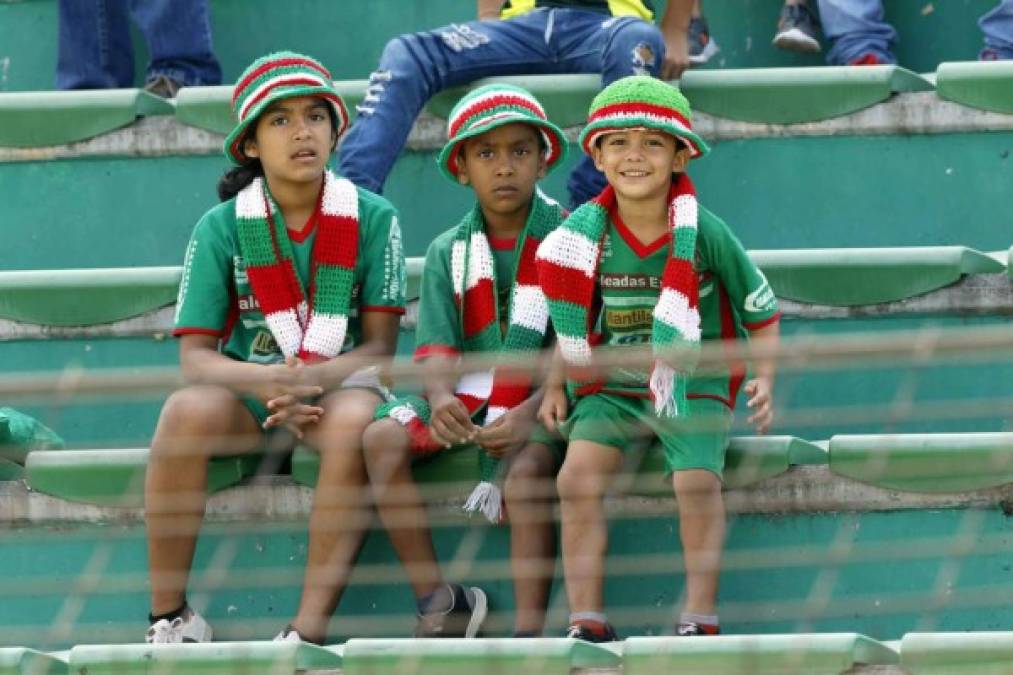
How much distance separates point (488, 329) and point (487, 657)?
86cm

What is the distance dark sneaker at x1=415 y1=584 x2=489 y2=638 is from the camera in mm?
4113

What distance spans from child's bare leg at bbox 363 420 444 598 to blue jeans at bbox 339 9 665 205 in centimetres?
89

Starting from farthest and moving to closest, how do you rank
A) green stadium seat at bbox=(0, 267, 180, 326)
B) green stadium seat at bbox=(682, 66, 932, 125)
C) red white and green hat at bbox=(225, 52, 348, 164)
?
green stadium seat at bbox=(682, 66, 932, 125), green stadium seat at bbox=(0, 267, 180, 326), red white and green hat at bbox=(225, 52, 348, 164)

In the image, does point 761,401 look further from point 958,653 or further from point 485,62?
point 485,62

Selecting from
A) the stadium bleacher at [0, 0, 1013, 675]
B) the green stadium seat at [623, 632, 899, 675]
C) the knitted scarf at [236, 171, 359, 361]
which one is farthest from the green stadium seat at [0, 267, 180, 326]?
the green stadium seat at [623, 632, 899, 675]

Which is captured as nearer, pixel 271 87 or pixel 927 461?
pixel 927 461

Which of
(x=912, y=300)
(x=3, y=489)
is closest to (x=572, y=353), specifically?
(x=912, y=300)

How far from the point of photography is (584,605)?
397 centimetres

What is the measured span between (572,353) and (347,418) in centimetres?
40

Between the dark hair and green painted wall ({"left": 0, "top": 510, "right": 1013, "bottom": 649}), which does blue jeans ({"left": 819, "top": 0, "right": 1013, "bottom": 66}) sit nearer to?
the dark hair

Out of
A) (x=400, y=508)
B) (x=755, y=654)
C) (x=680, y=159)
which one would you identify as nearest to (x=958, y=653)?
(x=755, y=654)

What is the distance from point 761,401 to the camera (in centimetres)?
402

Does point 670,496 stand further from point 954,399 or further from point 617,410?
point 954,399

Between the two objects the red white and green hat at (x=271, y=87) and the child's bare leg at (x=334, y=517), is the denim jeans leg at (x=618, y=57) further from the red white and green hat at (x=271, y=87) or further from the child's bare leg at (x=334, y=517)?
the child's bare leg at (x=334, y=517)
